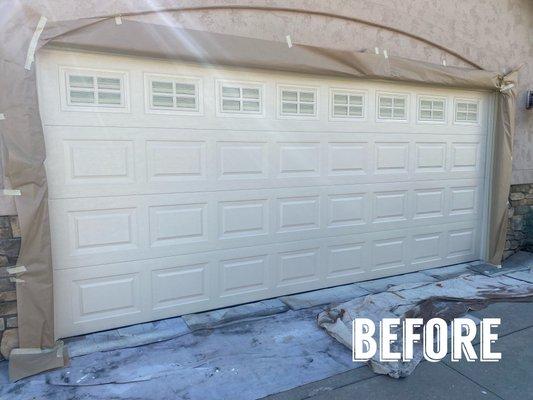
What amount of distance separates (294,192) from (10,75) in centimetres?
252

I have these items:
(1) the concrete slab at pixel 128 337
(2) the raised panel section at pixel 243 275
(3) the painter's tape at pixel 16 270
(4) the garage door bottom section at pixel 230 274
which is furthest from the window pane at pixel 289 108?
(3) the painter's tape at pixel 16 270

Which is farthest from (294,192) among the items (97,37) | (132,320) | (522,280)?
(522,280)

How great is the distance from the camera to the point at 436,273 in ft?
16.8

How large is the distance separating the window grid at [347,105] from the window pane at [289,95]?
0.44 metres

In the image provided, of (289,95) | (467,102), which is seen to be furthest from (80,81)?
(467,102)

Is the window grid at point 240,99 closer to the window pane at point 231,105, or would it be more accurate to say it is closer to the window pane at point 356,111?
the window pane at point 231,105

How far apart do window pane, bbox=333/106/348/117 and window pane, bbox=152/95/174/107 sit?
1652 mm

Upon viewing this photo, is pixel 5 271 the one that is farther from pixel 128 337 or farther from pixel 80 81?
pixel 80 81

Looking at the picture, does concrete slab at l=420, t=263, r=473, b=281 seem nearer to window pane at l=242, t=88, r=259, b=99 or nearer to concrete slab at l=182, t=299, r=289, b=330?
concrete slab at l=182, t=299, r=289, b=330

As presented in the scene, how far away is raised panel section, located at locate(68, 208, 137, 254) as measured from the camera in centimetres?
336

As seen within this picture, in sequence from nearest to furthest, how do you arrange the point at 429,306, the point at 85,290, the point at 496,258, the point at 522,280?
the point at 85,290, the point at 429,306, the point at 522,280, the point at 496,258

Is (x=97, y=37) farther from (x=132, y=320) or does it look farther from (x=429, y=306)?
(x=429, y=306)

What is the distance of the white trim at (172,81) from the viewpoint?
3.48m

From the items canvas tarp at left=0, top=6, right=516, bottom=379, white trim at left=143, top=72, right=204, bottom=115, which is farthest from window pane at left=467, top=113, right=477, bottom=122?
white trim at left=143, top=72, right=204, bottom=115
